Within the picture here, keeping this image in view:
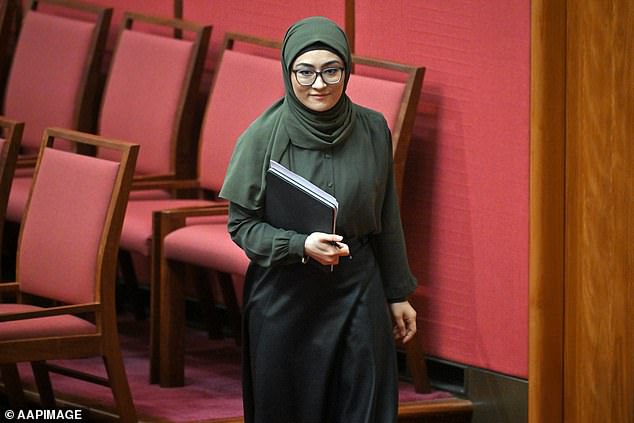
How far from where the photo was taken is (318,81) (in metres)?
3.19

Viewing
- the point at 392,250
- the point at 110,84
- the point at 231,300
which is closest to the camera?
the point at 392,250

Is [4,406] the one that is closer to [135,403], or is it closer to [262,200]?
[135,403]

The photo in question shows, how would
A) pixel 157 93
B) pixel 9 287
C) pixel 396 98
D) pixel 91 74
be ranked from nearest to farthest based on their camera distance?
pixel 9 287, pixel 396 98, pixel 157 93, pixel 91 74

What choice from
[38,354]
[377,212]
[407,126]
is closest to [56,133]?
[38,354]

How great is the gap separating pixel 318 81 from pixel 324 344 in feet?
1.93

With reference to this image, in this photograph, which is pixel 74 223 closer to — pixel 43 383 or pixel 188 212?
pixel 43 383

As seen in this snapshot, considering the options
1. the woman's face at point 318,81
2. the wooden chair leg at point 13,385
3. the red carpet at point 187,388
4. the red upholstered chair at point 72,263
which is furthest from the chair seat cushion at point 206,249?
the woman's face at point 318,81

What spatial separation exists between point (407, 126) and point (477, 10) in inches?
15.9

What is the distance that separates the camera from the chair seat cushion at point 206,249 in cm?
448

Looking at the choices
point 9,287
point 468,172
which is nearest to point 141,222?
point 9,287

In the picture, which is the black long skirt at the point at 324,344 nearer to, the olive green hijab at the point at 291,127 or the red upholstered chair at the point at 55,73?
the olive green hijab at the point at 291,127

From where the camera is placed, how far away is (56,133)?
428 cm

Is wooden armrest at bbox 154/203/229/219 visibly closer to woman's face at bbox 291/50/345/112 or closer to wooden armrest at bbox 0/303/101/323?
wooden armrest at bbox 0/303/101/323

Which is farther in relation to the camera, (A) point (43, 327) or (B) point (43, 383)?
(B) point (43, 383)
